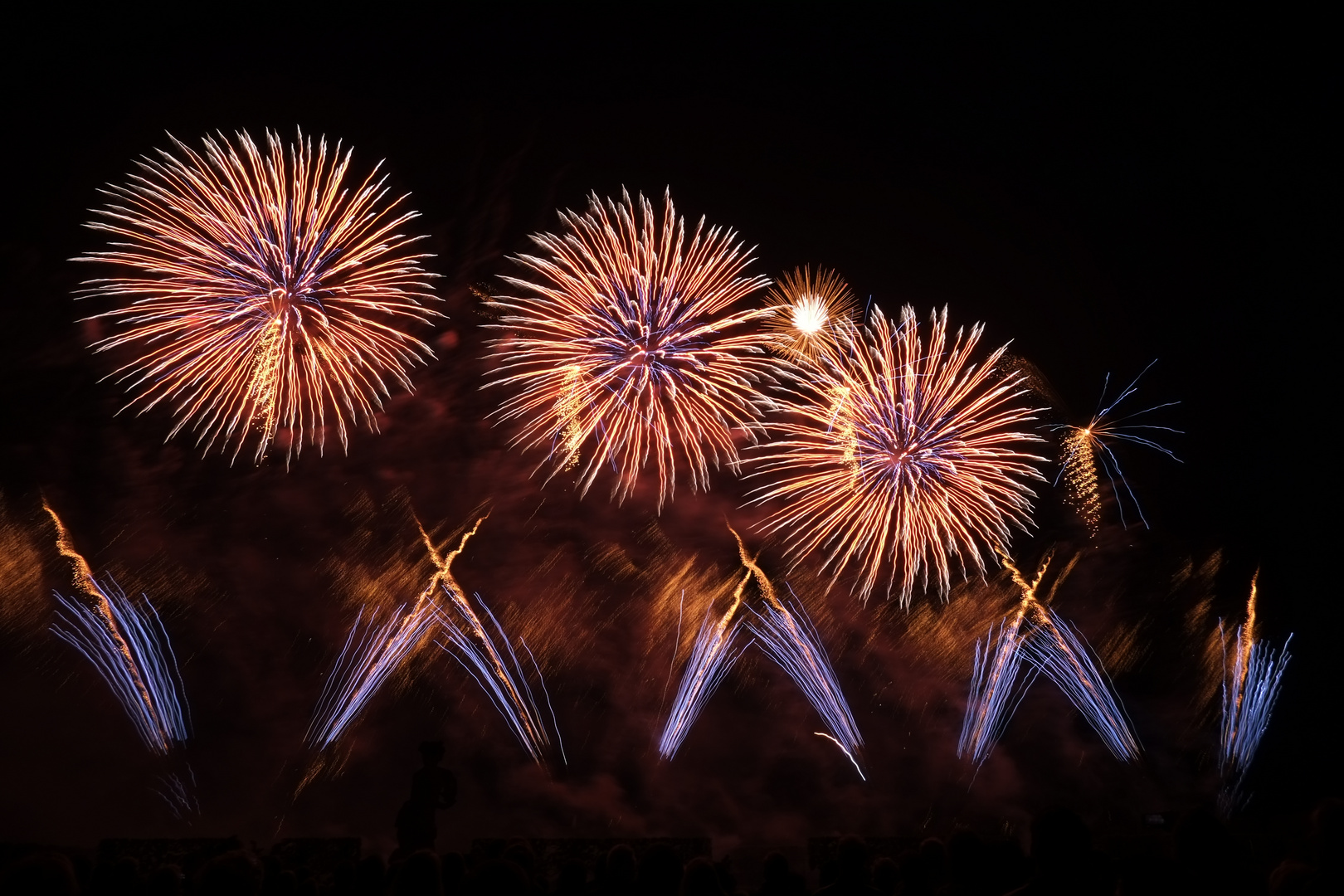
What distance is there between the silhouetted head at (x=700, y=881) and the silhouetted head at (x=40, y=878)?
2.69m

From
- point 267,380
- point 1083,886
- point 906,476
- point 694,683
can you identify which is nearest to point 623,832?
point 694,683

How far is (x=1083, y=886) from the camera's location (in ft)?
11.1

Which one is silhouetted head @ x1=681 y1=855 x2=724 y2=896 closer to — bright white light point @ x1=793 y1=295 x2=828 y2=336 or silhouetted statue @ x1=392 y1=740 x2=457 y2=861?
silhouetted statue @ x1=392 y1=740 x2=457 y2=861

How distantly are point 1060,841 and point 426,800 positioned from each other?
34.1 feet

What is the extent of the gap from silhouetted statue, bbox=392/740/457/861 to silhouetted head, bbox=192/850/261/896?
27.6 ft

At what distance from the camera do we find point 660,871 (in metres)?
4.89

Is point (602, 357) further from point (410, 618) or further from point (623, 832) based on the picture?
point (623, 832)

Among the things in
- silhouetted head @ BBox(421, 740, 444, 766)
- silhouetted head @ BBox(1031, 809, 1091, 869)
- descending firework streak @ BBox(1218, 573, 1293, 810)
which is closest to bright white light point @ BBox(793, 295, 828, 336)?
silhouetted head @ BBox(421, 740, 444, 766)

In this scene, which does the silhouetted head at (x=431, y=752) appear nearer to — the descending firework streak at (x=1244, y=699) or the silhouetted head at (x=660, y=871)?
the silhouetted head at (x=660, y=871)

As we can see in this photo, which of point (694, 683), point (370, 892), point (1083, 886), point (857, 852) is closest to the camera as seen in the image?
point (1083, 886)

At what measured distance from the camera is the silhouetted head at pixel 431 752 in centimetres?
1215

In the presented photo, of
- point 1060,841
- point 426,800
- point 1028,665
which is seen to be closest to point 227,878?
point 1060,841

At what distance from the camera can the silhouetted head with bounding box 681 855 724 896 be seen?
14.4ft

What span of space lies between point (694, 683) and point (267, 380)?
12738mm
